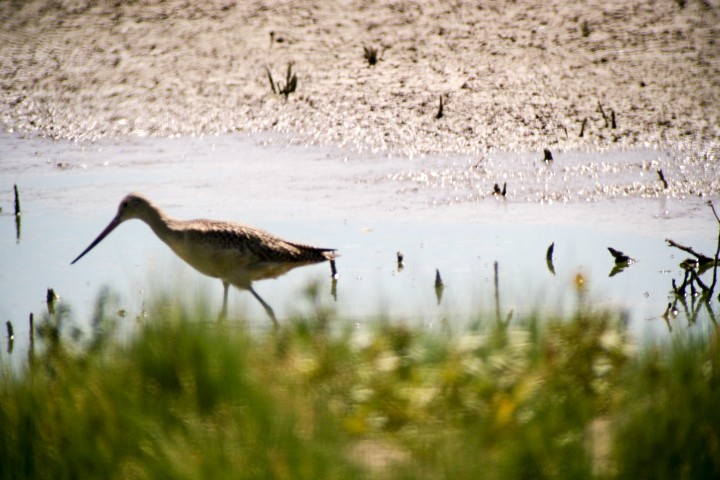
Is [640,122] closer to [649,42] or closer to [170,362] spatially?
[649,42]

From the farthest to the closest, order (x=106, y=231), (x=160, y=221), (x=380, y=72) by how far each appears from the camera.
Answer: (x=380, y=72) < (x=106, y=231) < (x=160, y=221)

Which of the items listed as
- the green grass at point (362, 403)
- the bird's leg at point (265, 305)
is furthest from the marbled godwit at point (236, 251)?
the green grass at point (362, 403)

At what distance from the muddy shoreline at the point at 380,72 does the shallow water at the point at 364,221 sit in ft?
1.02

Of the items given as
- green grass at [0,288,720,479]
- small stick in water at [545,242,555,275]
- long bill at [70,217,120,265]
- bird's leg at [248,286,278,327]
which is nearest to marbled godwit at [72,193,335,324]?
bird's leg at [248,286,278,327]

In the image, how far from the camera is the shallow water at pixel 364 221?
23.2ft

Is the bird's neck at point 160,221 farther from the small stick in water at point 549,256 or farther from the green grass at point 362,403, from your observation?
the small stick in water at point 549,256

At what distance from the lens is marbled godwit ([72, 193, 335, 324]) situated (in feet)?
23.8

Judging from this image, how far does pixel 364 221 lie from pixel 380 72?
258 centimetres

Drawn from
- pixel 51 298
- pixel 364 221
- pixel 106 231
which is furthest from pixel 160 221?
pixel 364 221

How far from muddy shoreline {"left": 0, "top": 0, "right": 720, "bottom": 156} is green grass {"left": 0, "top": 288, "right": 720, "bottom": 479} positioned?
14.0 ft

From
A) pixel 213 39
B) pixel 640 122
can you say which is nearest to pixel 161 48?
pixel 213 39

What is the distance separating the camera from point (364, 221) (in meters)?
8.33

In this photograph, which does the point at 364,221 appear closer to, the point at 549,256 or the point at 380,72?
the point at 549,256

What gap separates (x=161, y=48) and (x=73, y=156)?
70.3 inches
